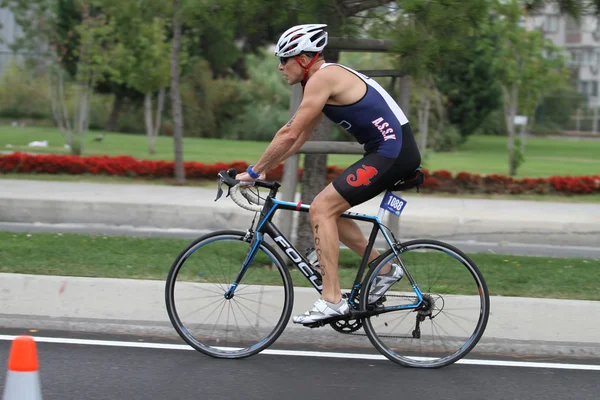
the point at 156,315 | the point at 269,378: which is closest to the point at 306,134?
the point at 269,378

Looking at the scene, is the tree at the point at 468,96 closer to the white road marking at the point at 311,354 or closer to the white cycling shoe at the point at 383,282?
the white road marking at the point at 311,354

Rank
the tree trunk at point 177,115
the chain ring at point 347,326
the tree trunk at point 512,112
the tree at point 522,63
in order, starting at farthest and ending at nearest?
the tree trunk at point 512,112 → the tree at point 522,63 → the tree trunk at point 177,115 → the chain ring at point 347,326

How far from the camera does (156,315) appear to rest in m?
6.20

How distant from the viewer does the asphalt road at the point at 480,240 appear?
36.6 feet

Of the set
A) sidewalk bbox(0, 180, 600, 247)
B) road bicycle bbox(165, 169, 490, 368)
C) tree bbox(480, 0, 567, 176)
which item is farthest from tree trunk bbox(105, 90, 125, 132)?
road bicycle bbox(165, 169, 490, 368)

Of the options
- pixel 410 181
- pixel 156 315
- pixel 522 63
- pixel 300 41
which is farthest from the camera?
pixel 522 63

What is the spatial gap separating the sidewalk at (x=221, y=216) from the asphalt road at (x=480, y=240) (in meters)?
0.06

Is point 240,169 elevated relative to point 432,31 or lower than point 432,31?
lower

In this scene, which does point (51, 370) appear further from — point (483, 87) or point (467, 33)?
point (483, 87)

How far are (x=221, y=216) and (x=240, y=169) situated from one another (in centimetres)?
506

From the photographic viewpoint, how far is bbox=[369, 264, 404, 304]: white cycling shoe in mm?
5383

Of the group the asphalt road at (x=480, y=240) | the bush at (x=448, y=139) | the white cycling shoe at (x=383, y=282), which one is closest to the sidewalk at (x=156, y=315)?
the white cycling shoe at (x=383, y=282)

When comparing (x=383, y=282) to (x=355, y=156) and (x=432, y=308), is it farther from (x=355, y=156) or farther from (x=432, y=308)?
(x=355, y=156)

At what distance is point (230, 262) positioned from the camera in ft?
18.5
